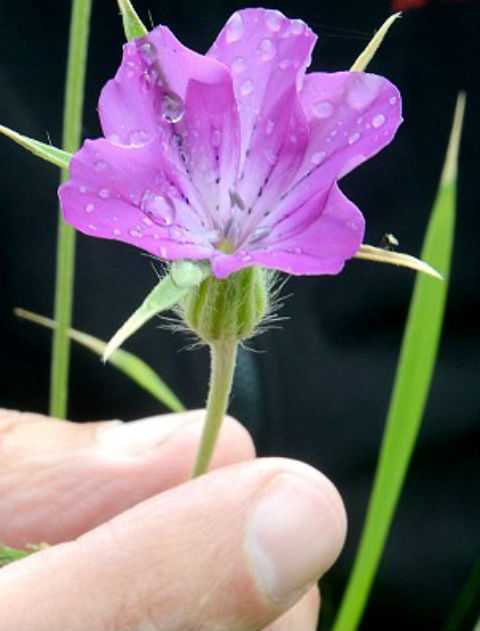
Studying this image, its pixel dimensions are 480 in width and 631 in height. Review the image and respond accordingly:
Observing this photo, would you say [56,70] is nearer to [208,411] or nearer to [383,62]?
[383,62]

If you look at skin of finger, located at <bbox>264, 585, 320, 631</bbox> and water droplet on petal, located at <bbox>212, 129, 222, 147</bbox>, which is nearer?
water droplet on petal, located at <bbox>212, 129, 222, 147</bbox>

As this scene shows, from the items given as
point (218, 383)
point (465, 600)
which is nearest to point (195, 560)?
point (218, 383)

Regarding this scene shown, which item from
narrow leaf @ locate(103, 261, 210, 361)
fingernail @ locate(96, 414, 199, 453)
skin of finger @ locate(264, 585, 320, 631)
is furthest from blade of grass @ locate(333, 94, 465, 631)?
narrow leaf @ locate(103, 261, 210, 361)

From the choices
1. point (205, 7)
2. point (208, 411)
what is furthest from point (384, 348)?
point (208, 411)

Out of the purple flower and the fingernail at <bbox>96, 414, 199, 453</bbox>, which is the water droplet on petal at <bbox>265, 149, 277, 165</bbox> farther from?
the fingernail at <bbox>96, 414, 199, 453</bbox>

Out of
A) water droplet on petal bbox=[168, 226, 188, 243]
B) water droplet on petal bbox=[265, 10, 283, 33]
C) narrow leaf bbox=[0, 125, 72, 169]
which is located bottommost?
water droplet on petal bbox=[168, 226, 188, 243]

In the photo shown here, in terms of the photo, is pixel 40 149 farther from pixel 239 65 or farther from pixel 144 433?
pixel 144 433
